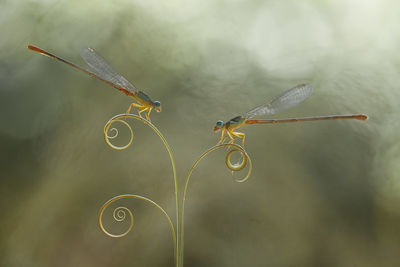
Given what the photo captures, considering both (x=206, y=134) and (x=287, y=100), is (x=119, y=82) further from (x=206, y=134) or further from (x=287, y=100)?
(x=206, y=134)

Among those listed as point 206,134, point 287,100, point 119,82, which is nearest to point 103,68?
point 119,82

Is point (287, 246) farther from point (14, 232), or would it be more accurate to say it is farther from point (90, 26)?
point (90, 26)

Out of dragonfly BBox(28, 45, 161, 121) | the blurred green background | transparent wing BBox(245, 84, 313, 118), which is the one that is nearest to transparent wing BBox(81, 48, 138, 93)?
dragonfly BBox(28, 45, 161, 121)

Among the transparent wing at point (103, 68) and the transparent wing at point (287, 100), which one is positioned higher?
the transparent wing at point (287, 100)

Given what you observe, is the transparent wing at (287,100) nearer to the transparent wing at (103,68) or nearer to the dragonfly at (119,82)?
the dragonfly at (119,82)

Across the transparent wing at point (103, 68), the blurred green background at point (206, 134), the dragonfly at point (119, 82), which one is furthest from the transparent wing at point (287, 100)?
the blurred green background at point (206, 134)

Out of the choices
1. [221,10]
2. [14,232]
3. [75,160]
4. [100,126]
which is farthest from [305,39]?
[14,232]
